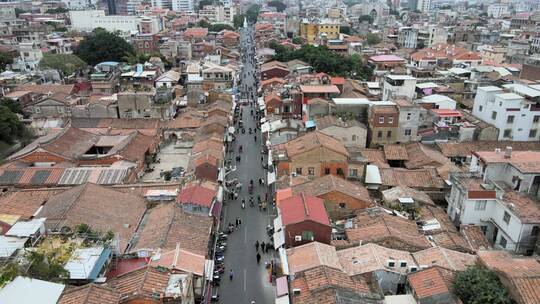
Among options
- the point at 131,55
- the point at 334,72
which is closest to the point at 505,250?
the point at 334,72

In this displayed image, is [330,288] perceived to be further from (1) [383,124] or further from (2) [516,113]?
(2) [516,113]

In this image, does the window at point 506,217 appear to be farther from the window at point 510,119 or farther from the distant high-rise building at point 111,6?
the distant high-rise building at point 111,6

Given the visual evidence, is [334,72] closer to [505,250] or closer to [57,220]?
[505,250]

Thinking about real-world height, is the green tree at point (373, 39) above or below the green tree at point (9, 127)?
→ above

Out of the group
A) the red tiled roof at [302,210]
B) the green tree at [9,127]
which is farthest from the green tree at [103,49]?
the red tiled roof at [302,210]

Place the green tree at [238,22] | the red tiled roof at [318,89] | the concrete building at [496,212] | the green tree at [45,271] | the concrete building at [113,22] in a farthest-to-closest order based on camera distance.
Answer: the green tree at [238,22]
the concrete building at [113,22]
the red tiled roof at [318,89]
the concrete building at [496,212]
the green tree at [45,271]

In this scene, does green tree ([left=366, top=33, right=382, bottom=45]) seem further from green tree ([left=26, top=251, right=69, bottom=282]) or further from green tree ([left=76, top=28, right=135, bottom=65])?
green tree ([left=26, top=251, right=69, bottom=282])
